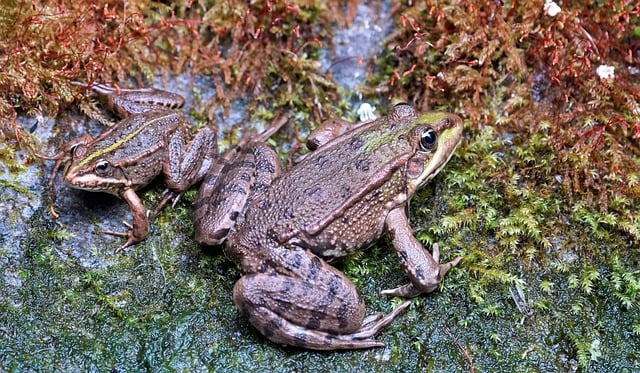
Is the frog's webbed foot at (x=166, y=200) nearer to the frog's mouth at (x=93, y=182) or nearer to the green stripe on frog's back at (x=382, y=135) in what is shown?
the frog's mouth at (x=93, y=182)

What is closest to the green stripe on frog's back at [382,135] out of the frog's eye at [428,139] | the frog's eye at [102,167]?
the frog's eye at [428,139]

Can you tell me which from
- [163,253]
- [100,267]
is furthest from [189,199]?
[100,267]

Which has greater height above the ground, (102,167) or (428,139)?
(428,139)

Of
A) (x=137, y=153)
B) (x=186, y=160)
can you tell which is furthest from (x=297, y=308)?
(x=137, y=153)

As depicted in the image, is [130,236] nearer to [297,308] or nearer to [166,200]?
[166,200]

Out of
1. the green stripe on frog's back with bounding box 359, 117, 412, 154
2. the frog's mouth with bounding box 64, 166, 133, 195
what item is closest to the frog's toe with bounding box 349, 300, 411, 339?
the green stripe on frog's back with bounding box 359, 117, 412, 154

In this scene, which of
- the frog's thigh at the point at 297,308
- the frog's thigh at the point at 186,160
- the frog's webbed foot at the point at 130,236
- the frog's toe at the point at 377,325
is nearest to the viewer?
the frog's thigh at the point at 297,308

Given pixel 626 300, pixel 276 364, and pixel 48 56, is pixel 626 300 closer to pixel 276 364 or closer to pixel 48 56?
pixel 276 364
